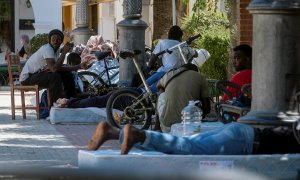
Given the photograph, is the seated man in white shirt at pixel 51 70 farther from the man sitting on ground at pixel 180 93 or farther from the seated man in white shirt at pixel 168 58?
the man sitting on ground at pixel 180 93

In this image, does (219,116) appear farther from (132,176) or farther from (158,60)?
(132,176)

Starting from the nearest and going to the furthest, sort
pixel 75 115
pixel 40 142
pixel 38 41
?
1. pixel 40 142
2. pixel 75 115
3. pixel 38 41

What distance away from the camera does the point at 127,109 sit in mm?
13023

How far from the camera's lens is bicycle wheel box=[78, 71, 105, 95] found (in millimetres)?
16812

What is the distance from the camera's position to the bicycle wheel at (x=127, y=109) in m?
13.1

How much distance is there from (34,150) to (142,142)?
179 inches

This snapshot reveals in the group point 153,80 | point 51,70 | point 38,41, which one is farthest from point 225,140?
point 38,41

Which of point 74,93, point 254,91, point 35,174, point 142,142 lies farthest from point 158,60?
point 35,174

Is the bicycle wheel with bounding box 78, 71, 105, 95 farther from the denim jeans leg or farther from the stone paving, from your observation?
the denim jeans leg

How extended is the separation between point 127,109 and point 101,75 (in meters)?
4.70

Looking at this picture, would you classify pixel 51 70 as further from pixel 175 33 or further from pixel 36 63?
pixel 175 33

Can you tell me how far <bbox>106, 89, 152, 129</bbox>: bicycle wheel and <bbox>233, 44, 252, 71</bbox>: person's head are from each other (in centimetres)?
203

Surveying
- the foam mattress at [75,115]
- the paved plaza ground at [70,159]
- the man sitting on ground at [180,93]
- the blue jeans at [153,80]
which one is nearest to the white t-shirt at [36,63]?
the paved plaza ground at [70,159]

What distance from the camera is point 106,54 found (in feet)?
57.7
